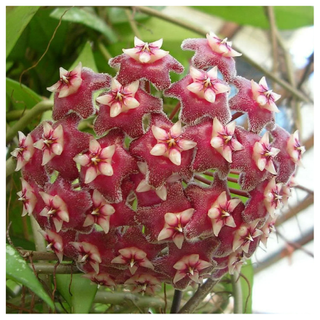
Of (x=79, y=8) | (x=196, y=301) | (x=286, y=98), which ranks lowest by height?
(x=196, y=301)

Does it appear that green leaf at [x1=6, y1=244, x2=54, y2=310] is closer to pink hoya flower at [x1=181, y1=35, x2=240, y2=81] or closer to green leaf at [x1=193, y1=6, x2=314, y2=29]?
pink hoya flower at [x1=181, y1=35, x2=240, y2=81]

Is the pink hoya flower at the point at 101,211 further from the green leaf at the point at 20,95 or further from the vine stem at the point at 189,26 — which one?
the vine stem at the point at 189,26

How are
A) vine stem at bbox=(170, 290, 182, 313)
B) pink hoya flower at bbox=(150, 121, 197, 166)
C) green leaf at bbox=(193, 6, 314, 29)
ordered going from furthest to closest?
1. green leaf at bbox=(193, 6, 314, 29)
2. vine stem at bbox=(170, 290, 182, 313)
3. pink hoya flower at bbox=(150, 121, 197, 166)

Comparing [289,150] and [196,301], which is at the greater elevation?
[289,150]

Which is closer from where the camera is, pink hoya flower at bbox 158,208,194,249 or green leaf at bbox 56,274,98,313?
pink hoya flower at bbox 158,208,194,249

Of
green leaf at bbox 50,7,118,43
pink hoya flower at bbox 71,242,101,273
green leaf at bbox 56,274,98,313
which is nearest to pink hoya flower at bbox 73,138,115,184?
pink hoya flower at bbox 71,242,101,273
